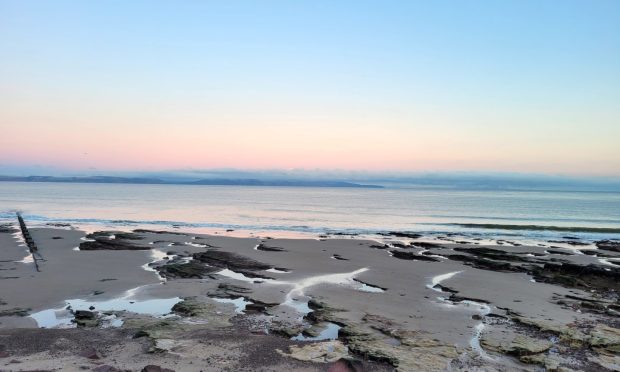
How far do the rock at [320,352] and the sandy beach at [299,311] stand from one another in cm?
5

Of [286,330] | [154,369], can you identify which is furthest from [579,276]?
[154,369]

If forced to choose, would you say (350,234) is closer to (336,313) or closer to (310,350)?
(336,313)

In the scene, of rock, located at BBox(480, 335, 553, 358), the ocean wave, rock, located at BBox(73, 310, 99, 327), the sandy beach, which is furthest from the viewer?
the ocean wave

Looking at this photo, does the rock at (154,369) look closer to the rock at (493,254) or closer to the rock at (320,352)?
the rock at (320,352)

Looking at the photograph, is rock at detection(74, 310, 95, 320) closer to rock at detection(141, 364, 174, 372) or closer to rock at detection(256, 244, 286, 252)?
rock at detection(141, 364, 174, 372)

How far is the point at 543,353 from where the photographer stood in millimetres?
12203

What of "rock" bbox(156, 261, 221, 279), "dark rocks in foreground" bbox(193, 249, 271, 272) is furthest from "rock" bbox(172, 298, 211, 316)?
"dark rocks in foreground" bbox(193, 249, 271, 272)

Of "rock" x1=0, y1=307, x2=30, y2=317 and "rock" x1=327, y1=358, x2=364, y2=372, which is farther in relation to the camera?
"rock" x1=0, y1=307, x2=30, y2=317

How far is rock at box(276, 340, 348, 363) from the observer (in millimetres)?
11367

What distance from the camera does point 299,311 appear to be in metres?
16.3

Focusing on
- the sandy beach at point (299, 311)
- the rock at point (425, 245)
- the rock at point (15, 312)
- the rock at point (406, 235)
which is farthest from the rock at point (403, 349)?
the rock at point (406, 235)

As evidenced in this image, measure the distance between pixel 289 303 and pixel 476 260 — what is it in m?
16.8

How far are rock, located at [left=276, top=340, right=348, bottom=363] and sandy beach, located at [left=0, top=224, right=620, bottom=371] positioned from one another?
5 cm

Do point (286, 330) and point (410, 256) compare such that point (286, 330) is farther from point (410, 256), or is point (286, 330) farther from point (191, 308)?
point (410, 256)
